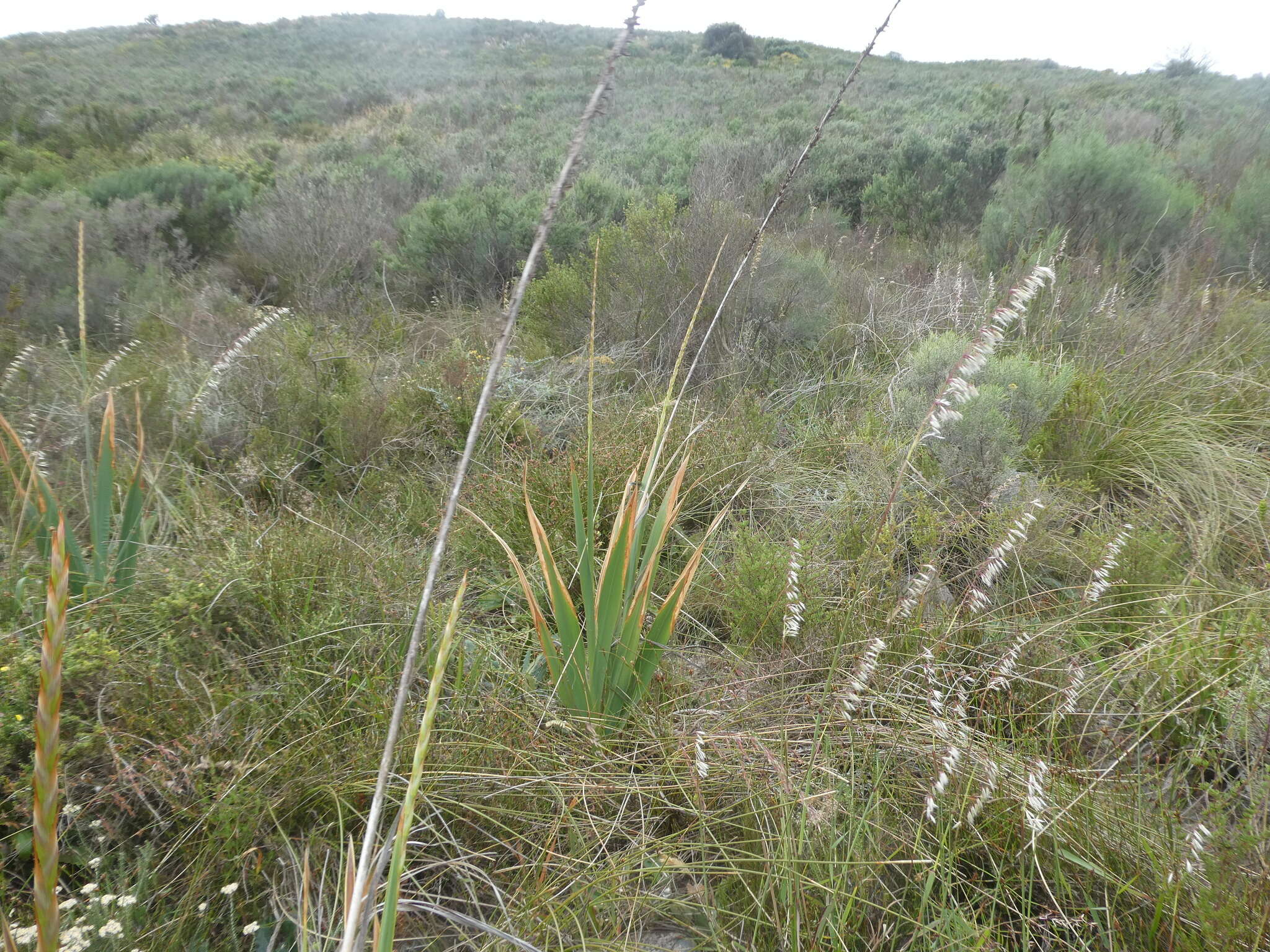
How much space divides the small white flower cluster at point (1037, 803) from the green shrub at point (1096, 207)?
5.58 meters

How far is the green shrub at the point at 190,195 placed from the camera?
7.54 meters

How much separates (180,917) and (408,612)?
833 mm

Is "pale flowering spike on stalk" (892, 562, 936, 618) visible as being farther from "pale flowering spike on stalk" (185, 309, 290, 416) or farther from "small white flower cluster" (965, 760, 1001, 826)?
"pale flowering spike on stalk" (185, 309, 290, 416)

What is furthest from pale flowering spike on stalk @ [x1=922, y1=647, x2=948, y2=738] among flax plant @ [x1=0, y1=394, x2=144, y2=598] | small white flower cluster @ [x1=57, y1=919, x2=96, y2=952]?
flax plant @ [x1=0, y1=394, x2=144, y2=598]

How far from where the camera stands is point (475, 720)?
174cm

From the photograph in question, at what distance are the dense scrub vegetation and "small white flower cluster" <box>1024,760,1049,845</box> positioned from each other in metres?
0.02

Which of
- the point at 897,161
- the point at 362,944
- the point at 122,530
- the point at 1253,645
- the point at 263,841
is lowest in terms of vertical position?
the point at 263,841

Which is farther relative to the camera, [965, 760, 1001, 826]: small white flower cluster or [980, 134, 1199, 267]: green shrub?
[980, 134, 1199, 267]: green shrub

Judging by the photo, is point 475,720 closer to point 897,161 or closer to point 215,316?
point 215,316

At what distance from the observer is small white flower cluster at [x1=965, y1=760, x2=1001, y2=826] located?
1.33 m

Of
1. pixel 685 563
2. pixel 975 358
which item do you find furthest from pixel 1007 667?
pixel 685 563

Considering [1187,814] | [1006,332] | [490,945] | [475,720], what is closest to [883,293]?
[1006,332]

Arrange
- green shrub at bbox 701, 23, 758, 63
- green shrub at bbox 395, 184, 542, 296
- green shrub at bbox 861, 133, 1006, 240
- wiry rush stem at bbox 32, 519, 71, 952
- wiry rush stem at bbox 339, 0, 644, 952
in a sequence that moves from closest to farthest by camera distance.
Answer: wiry rush stem at bbox 32, 519, 71, 952 < wiry rush stem at bbox 339, 0, 644, 952 < green shrub at bbox 395, 184, 542, 296 < green shrub at bbox 861, 133, 1006, 240 < green shrub at bbox 701, 23, 758, 63

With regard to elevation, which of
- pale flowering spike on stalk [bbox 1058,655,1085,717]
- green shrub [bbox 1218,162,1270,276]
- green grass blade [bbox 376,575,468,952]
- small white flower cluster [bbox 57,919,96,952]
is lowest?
small white flower cluster [bbox 57,919,96,952]
